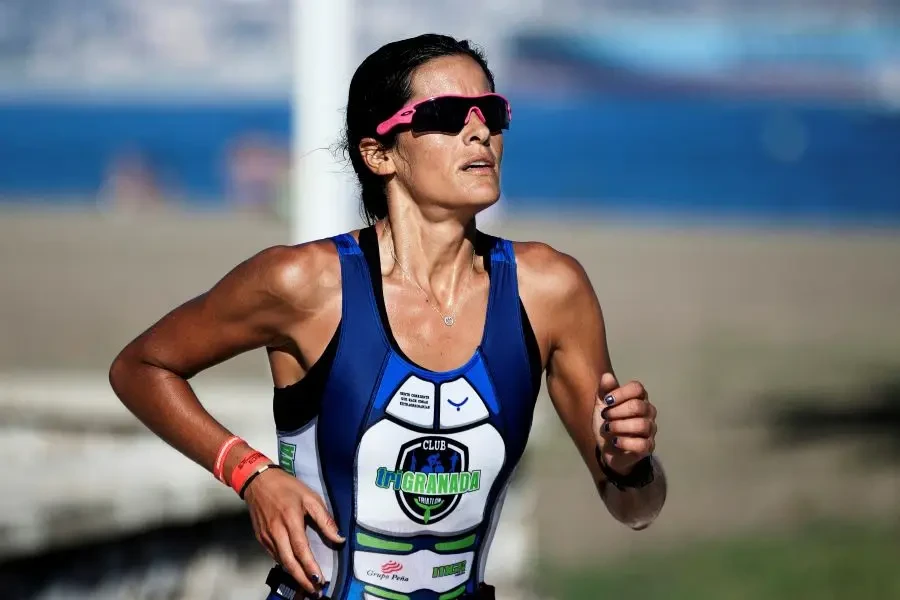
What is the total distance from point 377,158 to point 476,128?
276 millimetres

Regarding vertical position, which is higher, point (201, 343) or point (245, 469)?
point (201, 343)

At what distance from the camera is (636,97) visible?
49469 mm

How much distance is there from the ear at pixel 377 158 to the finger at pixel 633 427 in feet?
2.75

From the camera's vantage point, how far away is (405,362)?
2.78 meters

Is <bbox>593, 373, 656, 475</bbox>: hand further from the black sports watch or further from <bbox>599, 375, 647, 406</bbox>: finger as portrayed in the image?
the black sports watch

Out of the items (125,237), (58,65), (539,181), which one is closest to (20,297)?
(125,237)

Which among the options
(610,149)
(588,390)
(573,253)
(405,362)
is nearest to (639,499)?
(588,390)

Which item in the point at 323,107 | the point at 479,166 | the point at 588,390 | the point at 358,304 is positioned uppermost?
the point at 323,107

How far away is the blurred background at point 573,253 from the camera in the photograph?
541cm

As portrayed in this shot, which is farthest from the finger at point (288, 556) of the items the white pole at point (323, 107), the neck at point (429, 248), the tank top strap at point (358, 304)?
the white pole at point (323, 107)

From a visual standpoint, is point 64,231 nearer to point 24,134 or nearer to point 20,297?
point 20,297

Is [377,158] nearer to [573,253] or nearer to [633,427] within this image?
[633,427]

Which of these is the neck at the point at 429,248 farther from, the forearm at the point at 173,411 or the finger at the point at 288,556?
the finger at the point at 288,556

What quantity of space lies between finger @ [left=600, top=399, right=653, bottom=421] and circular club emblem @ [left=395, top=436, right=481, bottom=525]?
37 centimetres
